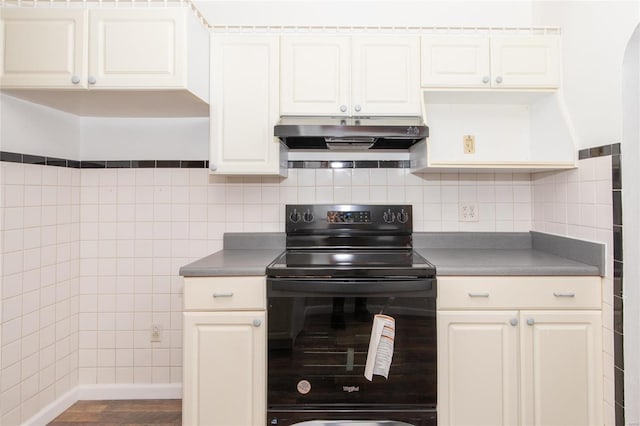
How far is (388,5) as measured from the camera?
2.38 meters

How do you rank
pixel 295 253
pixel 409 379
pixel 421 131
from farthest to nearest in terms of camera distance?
1. pixel 295 253
2. pixel 421 131
3. pixel 409 379

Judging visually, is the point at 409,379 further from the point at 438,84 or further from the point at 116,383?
the point at 116,383

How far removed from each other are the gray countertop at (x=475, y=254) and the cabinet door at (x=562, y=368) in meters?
0.22

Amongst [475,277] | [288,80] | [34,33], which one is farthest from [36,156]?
[475,277]

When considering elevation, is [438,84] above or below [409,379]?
above

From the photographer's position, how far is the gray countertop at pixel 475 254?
5.69 ft

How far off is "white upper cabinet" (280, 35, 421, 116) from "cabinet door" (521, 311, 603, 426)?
1187 millimetres

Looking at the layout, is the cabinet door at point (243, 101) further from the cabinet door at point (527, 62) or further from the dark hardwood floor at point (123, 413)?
the dark hardwood floor at point (123, 413)

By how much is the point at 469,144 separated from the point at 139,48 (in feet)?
6.05

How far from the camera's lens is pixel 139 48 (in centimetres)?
181

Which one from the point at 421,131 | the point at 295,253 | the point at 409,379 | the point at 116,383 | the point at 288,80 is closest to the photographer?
the point at 409,379

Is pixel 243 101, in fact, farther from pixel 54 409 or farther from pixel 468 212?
pixel 54 409

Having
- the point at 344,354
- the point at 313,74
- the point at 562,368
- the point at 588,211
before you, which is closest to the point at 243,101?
the point at 313,74

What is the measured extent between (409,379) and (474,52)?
5.43 ft
